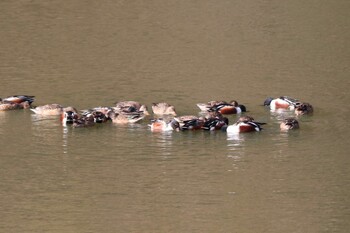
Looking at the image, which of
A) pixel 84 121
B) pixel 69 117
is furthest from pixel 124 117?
pixel 69 117

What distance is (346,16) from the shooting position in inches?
880

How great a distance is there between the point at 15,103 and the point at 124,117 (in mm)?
1651

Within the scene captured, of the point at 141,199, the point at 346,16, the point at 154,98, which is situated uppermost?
the point at 346,16

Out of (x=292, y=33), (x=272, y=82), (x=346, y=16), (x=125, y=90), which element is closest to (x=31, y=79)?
(x=125, y=90)

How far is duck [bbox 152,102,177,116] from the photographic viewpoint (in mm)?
14820

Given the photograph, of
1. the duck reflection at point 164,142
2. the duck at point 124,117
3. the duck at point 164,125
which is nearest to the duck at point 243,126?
the duck at point 164,125

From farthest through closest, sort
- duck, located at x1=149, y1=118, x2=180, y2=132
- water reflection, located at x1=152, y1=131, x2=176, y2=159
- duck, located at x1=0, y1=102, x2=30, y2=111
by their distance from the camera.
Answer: duck, located at x1=0, y1=102, x2=30, y2=111 → duck, located at x1=149, y1=118, x2=180, y2=132 → water reflection, located at x1=152, y1=131, x2=176, y2=159

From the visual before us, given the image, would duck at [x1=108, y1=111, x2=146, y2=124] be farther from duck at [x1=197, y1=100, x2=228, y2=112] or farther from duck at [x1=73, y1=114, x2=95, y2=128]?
duck at [x1=197, y1=100, x2=228, y2=112]

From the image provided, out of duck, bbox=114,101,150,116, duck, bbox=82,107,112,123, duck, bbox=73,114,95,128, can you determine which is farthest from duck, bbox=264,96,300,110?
duck, bbox=73,114,95,128

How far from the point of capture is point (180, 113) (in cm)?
1499

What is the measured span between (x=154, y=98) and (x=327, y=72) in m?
3.08

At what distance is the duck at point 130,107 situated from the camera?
14672 mm

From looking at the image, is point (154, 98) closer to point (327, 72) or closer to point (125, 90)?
point (125, 90)

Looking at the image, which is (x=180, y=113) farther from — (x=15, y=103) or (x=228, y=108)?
(x=15, y=103)
